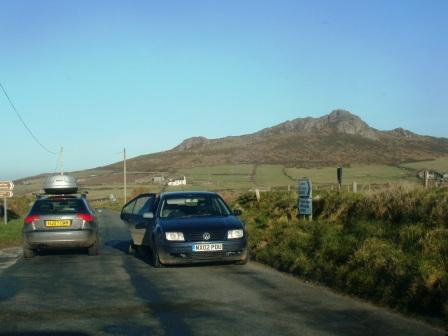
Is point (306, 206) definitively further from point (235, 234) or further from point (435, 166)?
point (435, 166)

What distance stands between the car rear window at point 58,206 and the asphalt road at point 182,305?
9.17 feet

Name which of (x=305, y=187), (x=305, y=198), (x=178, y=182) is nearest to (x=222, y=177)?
(x=178, y=182)

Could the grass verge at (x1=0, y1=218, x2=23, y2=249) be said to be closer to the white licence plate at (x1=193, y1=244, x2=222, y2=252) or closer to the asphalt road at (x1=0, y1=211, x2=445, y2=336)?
the asphalt road at (x1=0, y1=211, x2=445, y2=336)

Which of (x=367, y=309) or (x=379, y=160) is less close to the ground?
(x=379, y=160)

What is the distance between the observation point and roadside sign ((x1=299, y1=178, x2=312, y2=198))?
16469 mm

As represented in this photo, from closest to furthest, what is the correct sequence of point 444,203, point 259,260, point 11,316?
point 11,316 < point 444,203 < point 259,260

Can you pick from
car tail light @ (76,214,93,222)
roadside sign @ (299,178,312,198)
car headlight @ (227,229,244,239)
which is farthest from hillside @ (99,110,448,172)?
car headlight @ (227,229,244,239)

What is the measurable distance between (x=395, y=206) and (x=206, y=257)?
4.37m

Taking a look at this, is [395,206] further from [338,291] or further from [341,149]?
[341,149]

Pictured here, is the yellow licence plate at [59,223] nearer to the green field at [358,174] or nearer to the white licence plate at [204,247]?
the white licence plate at [204,247]

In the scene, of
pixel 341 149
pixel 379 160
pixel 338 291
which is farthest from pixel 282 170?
pixel 338 291

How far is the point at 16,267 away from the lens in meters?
14.0

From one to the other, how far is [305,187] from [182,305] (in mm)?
8484

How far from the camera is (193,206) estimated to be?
14547 mm
